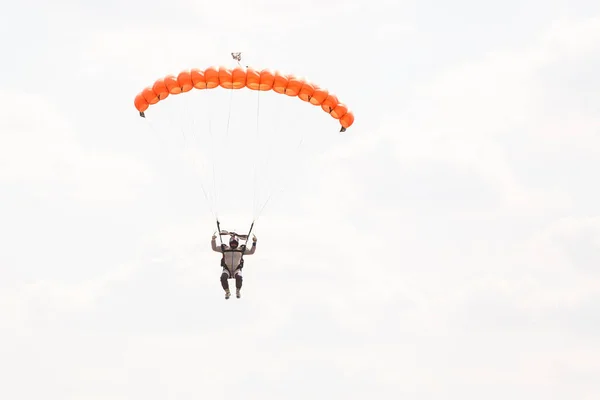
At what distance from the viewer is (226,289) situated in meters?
53.5

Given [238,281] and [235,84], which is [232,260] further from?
[235,84]

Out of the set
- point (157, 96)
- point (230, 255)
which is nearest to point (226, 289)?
point (230, 255)

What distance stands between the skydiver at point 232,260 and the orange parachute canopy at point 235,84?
542 centimetres

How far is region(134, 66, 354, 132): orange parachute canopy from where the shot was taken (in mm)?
53281

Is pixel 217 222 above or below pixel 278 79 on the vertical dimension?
below

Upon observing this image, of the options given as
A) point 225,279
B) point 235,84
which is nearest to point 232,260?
point 225,279

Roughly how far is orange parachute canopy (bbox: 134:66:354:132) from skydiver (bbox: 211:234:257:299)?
542 cm

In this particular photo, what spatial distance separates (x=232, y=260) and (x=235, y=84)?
6305mm

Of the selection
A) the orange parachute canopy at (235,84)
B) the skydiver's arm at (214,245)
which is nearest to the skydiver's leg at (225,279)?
the skydiver's arm at (214,245)

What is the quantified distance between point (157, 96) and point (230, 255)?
21.0 ft

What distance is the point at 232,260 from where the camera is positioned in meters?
53.2

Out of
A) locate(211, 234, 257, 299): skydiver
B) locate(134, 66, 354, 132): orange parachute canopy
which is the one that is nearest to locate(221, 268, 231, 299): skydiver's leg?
locate(211, 234, 257, 299): skydiver

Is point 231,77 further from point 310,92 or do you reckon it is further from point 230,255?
point 230,255

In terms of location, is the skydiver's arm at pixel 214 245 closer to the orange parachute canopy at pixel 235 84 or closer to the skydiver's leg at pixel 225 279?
the skydiver's leg at pixel 225 279
